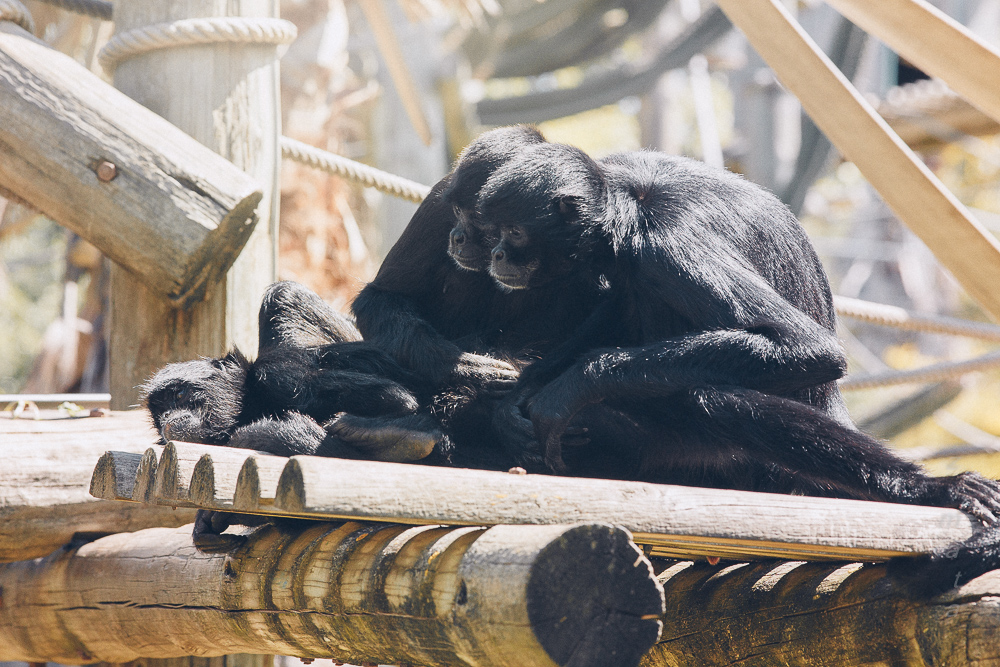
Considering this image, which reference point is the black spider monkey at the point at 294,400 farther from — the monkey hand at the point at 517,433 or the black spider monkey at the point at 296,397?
the monkey hand at the point at 517,433

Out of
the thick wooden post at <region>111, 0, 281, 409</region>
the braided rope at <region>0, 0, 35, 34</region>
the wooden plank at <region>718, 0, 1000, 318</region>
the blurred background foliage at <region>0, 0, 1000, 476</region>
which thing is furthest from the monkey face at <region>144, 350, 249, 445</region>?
the blurred background foliage at <region>0, 0, 1000, 476</region>

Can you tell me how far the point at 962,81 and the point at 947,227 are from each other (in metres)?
0.46

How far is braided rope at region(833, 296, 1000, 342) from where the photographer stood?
5035mm

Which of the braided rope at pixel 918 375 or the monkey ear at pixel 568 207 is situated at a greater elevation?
the monkey ear at pixel 568 207

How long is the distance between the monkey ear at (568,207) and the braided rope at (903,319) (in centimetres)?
219

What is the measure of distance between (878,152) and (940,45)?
38 centimetres

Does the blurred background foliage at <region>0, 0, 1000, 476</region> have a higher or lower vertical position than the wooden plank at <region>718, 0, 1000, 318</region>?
higher

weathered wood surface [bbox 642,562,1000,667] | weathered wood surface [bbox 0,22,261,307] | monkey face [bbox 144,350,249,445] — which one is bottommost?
weathered wood surface [bbox 642,562,1000,667]

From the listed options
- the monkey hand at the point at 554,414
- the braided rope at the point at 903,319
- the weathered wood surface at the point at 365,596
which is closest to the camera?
the weathered wood surface at the point at 365,596

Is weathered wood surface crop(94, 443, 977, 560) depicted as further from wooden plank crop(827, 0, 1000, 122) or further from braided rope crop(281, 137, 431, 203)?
braided rope crop(281, 137, 431, 203)

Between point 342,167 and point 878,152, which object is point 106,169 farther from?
point 878,152

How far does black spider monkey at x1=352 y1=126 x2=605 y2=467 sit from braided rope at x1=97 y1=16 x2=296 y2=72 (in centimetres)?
90

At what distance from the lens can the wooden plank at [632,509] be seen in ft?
6.08

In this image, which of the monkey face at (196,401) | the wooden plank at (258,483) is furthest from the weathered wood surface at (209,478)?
the monkey face at (196,401)
